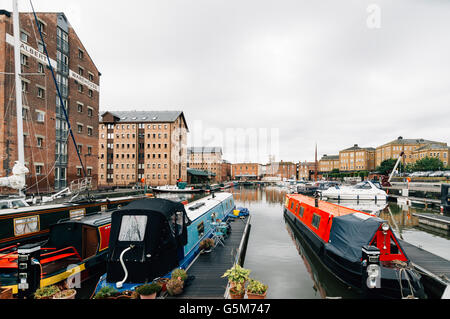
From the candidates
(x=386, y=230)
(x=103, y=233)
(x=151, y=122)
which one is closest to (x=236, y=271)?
(x=386, y=230)

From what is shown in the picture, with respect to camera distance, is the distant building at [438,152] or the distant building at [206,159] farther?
the distant building at [206,159]

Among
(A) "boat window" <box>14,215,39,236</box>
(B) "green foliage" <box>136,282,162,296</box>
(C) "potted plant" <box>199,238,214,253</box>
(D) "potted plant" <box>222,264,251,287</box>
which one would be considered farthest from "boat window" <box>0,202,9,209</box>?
(D) "potted plant" <box>222,264,251,287</box>

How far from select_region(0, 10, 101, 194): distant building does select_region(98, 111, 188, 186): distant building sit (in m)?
25.7

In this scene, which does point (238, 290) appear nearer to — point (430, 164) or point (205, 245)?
point (205, 245)

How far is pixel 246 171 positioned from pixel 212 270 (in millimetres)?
137767

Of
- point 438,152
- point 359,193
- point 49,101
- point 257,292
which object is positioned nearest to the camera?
point 257,292

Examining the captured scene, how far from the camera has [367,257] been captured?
281 inches

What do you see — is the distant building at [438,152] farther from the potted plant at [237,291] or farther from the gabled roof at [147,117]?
the potted plant at [237,291]

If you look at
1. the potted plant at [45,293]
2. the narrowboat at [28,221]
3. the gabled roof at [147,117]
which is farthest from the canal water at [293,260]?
the gabled roof at [147,117]

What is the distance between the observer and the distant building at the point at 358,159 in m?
123

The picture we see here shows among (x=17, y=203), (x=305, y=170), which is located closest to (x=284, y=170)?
(x=305, y=170)

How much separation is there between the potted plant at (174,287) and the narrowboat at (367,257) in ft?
18.7

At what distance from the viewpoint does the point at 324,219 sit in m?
13.0

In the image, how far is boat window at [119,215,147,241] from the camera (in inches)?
286
